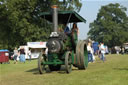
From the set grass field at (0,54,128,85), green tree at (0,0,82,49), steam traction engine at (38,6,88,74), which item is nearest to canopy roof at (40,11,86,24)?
steam traction engine at (38,6,88,74)

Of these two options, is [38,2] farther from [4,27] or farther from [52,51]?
[52,51]

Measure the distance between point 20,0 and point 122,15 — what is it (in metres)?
39.5

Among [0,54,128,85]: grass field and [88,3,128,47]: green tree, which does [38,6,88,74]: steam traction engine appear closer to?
[0,54,128,85]: grass field

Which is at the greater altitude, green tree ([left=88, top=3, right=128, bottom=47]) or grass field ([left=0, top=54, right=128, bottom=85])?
green tree ([left=88, top=3, right=128, bottom=47])

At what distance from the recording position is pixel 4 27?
37.9 metres

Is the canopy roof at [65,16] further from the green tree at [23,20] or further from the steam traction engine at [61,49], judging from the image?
the green tree at [23,20]

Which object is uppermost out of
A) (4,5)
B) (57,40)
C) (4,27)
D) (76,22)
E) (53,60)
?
(4,5)

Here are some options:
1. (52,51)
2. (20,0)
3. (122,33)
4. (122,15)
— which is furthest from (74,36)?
(122,15)

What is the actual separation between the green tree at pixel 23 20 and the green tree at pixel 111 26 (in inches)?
1019

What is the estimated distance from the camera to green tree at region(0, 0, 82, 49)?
33969 millimetres

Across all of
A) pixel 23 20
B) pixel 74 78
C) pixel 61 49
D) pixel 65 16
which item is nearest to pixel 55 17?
pixel 61 49

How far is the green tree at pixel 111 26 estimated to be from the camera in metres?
62.1

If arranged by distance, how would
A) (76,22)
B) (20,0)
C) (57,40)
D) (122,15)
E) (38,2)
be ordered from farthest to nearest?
(122,15) < (38,2) < (20,0) < (76,22) < (57,40)

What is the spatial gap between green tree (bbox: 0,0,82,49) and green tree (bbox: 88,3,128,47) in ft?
84.9
